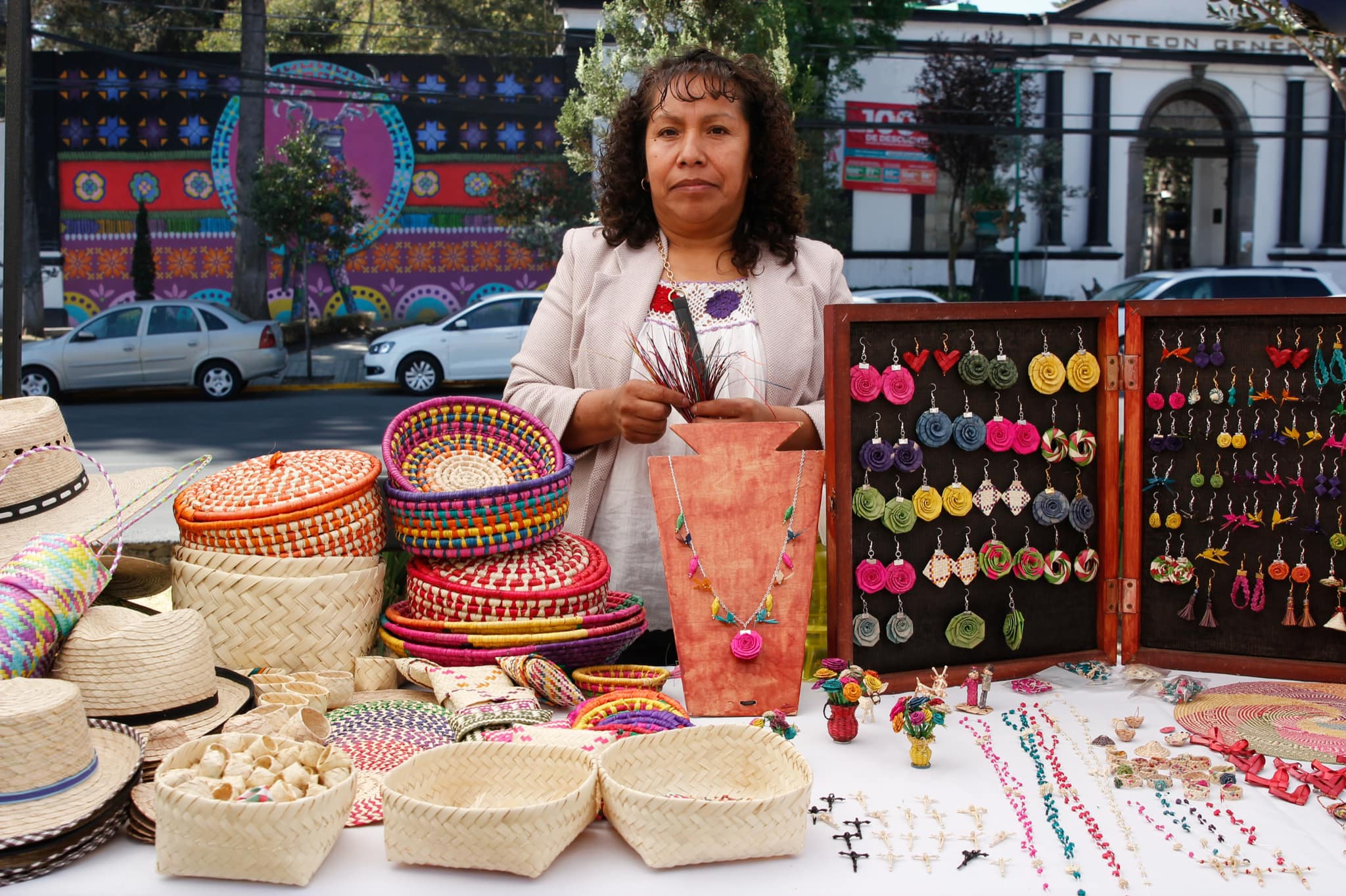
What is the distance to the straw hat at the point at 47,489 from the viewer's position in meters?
1.77

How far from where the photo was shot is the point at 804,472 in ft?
6.06

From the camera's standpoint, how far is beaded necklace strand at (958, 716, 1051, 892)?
1.36 metres

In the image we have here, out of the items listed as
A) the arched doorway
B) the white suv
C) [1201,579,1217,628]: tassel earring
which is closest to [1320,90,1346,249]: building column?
the arched doorway

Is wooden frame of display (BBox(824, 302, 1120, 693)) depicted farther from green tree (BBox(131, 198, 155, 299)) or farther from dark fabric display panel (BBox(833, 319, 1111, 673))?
green tree (BBox(131, 198, 155, 299))

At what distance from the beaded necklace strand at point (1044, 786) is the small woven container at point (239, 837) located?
0.86 metres

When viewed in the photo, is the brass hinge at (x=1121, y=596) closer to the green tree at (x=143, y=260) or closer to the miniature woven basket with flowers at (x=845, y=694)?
the miniature woven basket with flowers at (x=845, y=694)

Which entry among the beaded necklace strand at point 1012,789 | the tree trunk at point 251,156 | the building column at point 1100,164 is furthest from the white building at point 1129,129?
the beaded necklace strand at point 1012,789

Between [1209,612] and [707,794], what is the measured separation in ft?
3.45

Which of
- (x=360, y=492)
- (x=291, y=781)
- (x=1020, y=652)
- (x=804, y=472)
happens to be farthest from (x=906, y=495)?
(x=291, y=781)

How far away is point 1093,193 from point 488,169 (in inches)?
421

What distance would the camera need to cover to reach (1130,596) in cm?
205

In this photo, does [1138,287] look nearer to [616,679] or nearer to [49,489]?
[616,679]

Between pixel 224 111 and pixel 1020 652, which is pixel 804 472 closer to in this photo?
pixel 1020 652

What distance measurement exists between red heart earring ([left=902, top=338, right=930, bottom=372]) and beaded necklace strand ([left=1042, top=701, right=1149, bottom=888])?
1.96 ft
